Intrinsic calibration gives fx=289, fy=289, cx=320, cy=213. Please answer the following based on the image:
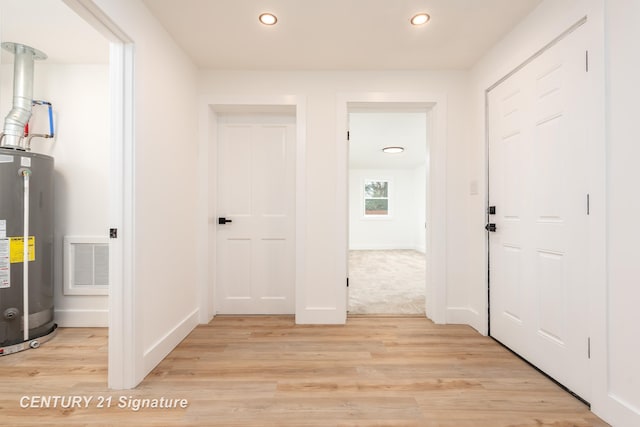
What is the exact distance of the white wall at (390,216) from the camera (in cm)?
871

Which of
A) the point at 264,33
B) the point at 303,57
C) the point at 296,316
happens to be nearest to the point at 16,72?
the point at 264,33

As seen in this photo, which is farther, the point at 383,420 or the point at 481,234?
the point at 481,234

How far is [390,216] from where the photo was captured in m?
8.80

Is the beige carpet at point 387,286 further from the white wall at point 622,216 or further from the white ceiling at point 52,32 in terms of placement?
the white ceiling at point 52,32

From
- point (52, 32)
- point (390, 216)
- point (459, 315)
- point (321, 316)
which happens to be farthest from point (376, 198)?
point (52, 32)

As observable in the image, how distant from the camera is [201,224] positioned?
280 centimetres

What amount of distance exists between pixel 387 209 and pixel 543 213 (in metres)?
6.93

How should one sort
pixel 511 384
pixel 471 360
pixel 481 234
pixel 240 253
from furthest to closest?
1. pixel 240 253
2. pixel 481 234
3. pixel 471 360
4. pixel 511 384

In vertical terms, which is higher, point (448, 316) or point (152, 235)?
point (152, 235)

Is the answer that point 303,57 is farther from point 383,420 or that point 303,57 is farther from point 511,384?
point 511,384

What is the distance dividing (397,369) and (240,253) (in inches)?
73.0

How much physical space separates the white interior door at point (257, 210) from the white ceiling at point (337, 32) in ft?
2.14

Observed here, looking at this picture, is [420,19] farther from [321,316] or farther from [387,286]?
[387,286]

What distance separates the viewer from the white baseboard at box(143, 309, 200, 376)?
6.31 ft
